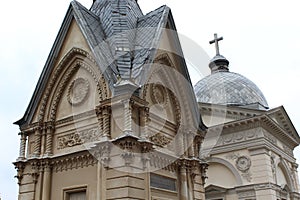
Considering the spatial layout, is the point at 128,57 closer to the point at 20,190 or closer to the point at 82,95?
the point at 82,95

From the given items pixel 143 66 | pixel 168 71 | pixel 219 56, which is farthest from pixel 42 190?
pixel 219 56

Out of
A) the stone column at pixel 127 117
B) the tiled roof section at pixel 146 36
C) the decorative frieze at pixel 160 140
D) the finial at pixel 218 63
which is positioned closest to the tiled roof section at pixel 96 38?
the tiled roof section at pixel 146 36

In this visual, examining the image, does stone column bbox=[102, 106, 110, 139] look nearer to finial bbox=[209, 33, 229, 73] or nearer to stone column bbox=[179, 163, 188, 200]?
stone column bbox=[179, 163, 188, 200]

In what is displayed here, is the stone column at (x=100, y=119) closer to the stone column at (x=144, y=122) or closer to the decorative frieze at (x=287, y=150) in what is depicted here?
the stone column at (x=144, y=122)

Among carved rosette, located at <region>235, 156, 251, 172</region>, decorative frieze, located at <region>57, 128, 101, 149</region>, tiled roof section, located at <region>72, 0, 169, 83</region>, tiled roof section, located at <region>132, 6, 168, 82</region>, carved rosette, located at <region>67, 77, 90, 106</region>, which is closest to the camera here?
decorative frieze, located at <region>57, 128, 101, 149</region>

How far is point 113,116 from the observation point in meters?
14.2

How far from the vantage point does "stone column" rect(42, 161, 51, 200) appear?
592 inches

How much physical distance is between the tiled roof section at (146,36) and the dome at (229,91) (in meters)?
16.3

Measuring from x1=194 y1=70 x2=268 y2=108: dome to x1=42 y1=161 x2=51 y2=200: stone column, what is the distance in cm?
1999

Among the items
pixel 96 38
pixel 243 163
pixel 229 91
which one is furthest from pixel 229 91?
pixel 96 38

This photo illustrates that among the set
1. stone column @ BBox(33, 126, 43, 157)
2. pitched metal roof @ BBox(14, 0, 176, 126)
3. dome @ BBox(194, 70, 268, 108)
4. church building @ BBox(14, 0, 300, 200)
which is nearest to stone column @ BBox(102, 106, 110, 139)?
church building @ BBox(14, 0, 300, 200)

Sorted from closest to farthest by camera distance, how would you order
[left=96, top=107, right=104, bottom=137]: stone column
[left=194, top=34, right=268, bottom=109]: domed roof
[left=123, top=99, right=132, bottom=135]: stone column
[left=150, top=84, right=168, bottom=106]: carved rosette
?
[left=123, top=99, right=132, bottom=135]: stone column
[left=96, top=107, right=104, bottom=137]: stone column
[left=150, top=84, right=168, bottom=106]: carved rosette
[left=194, top=34, right=268, bottom=109]: domed roof

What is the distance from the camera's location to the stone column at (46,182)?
15039 mm

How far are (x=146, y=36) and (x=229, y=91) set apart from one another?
722 inches
